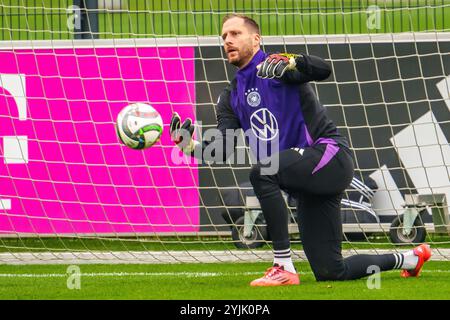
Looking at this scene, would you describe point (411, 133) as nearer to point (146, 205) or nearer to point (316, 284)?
point (146, 205)

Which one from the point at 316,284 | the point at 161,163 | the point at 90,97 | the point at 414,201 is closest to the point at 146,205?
the point at 161,163

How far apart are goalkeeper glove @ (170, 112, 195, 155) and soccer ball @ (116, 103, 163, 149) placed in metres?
0.50

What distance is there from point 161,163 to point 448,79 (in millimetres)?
3076

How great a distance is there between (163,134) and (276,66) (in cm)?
439

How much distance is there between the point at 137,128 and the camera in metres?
8.08

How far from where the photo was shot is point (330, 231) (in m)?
7.59

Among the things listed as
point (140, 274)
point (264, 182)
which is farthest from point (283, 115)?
point (140, 274)

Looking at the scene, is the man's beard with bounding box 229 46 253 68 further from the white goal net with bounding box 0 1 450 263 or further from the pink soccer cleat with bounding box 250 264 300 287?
the white goal net with bounding box 0 1 450 263

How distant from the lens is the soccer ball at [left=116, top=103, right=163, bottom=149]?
8078mm

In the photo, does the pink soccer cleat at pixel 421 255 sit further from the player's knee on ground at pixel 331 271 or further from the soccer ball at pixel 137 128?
the soccer ball at pixel 137 128

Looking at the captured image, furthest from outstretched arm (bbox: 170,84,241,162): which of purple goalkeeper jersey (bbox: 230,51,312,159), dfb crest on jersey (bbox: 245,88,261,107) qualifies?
dfb crest on jersey (bbox: 245,88,261,107)

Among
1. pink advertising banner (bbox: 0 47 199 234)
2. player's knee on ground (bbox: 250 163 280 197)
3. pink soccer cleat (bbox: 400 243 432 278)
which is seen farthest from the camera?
pink advertising banner (bbox: 0 47 199 234)

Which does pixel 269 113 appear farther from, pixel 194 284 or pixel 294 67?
pixel 194 284

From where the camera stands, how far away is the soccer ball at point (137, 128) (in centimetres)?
808
